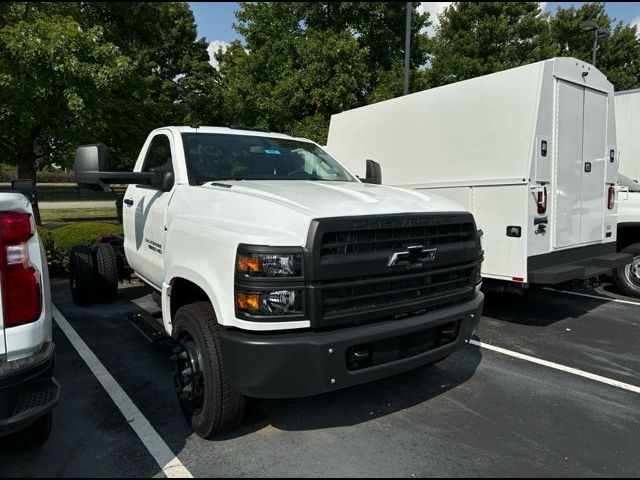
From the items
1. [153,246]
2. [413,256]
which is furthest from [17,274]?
[413,256]

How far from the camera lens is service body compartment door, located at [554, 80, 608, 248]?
5.70m

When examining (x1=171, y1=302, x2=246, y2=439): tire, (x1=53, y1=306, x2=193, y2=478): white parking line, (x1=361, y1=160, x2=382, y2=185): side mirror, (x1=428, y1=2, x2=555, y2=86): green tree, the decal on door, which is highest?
(x1=428, y1=2, x2=555, y2=86): green tree

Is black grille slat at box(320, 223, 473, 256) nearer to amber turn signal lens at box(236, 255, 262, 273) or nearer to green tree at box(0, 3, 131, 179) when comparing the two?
amber turn signal lens at box(236, 255, 262, 273)

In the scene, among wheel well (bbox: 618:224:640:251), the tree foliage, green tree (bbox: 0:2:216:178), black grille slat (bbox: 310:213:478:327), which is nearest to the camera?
black grille slat (bbox: 310:213:478:327)

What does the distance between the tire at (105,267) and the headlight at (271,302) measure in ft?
13.9

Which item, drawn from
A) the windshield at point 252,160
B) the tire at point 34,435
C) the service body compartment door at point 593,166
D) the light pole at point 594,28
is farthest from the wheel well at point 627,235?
the light pole at point 594,28

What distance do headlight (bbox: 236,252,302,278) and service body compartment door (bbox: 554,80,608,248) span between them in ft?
13.5

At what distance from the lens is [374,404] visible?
3787 millimetres

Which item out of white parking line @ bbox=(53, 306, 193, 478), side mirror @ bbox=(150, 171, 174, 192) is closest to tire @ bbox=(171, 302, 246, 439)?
white parking line @ bbox=(53, 306, 193, 478)

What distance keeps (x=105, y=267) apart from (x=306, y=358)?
14.9 feet

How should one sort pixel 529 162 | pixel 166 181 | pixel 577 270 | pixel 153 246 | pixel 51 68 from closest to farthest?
pixel 166 181, pixel 153 246, pixel 529 162, pixel 577 270, pixel 51 68

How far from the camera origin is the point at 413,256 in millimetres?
3137

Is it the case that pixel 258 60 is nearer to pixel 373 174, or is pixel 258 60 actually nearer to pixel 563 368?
pixel 373 174

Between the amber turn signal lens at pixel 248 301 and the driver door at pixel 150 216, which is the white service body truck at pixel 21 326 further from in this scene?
the driver door at pixel 150 216
